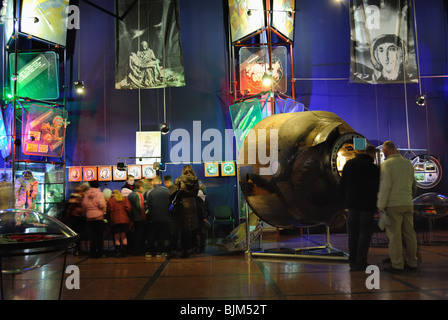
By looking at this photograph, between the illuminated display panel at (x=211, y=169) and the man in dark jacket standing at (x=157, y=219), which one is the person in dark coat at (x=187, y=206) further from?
the illuminated display panel at (x=211, y=169)

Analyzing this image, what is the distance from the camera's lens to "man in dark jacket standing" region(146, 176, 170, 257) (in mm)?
7738

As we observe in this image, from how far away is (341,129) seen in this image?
5418mm

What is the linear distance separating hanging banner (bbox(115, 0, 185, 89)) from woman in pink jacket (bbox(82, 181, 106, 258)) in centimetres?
404

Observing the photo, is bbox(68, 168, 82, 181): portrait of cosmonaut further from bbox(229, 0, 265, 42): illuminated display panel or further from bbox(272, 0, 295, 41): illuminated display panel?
bbox(272, 0, 295, 41): illuminated display panel

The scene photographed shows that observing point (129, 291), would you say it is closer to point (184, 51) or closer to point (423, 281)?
point (423, 281)

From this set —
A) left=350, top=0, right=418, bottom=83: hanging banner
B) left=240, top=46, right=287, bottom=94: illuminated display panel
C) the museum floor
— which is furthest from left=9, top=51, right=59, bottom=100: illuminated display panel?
left=350, top=0, right=418, bottom=83: hanging banner

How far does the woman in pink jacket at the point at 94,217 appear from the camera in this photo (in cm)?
786

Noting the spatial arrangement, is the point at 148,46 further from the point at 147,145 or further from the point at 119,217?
Answer: the point at 119,217

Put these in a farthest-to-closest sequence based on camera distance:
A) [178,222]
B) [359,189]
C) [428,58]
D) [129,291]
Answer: [428,58] < [178,222] < [359,189] < [129,291]

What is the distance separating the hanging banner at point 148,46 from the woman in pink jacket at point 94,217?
4.04 meters

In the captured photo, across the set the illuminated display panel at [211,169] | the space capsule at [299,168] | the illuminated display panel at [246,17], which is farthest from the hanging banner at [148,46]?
the space capsule at [299,168]

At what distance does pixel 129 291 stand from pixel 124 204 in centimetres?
363

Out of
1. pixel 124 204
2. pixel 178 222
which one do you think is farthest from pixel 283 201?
pixel 124 204

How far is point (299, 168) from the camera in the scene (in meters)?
5.21
